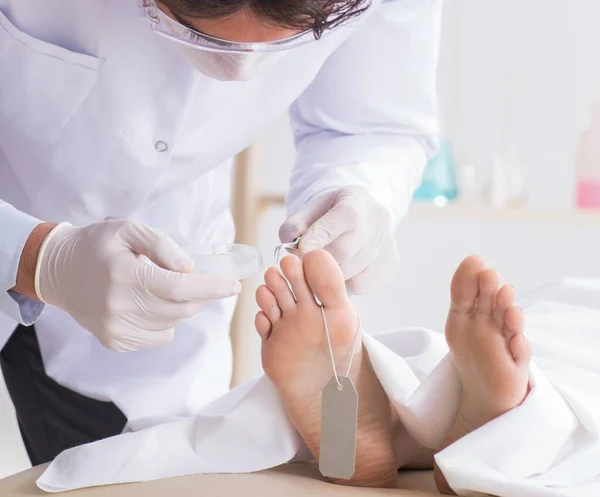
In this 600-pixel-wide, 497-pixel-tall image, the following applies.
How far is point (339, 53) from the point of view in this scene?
1.31 m

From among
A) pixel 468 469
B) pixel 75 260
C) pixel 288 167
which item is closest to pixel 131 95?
pixel 75 260

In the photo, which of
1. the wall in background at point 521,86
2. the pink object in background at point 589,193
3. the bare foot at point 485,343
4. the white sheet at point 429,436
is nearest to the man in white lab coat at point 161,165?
the white sheet at point 429,436

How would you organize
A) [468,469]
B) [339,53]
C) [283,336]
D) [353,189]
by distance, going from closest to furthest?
[468,469] < [283,336] < [353,189] < [339,53]

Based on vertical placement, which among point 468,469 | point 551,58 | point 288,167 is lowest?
point 288,167

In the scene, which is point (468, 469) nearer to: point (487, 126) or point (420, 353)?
point (420, 353)

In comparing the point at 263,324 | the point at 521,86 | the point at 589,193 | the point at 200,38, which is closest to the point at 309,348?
the point at 263,324

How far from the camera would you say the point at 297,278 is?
0.90m

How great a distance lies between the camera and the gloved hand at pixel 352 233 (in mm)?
1064

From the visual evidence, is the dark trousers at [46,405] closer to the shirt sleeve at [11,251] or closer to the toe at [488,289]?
the shirt sleeve at [11,251]

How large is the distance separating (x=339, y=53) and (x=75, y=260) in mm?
589

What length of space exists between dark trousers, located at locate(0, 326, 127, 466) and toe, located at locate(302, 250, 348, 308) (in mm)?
537

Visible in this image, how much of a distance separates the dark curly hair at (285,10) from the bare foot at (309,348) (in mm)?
241

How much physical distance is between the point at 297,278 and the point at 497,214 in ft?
4.89

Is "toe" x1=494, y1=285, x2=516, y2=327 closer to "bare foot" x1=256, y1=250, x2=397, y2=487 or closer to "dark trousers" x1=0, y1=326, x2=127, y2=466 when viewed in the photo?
"bare foot" x1=256, y1=250, x2=397, y2=487
